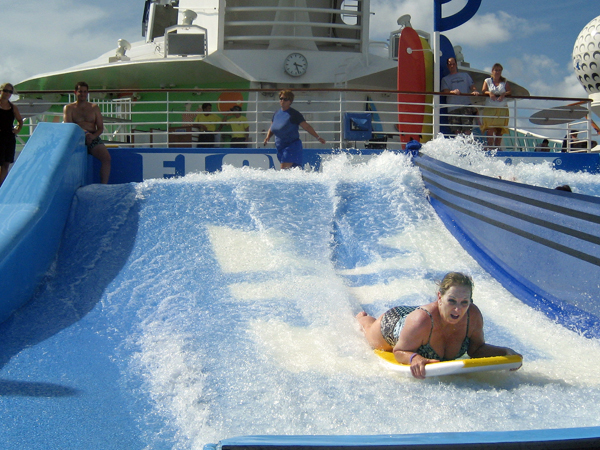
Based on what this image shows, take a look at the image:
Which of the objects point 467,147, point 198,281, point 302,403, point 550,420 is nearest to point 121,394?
point 302,403

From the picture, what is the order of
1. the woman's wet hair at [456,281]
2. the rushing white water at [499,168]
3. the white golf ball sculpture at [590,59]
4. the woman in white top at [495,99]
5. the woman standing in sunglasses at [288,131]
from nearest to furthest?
the woman's wet hair at [456,281] < the rushing white water at [499,168] < the woman standing in sunglasses at [288,131] < the woman in white top at [495,99] < the white golf ball sculpture at [590,59]

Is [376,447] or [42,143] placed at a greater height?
[42,143]

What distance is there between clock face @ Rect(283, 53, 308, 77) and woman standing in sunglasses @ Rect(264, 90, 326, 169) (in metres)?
3.44

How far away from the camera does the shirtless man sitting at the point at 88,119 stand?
6898 millimetres

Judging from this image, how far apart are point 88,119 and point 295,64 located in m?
5.10

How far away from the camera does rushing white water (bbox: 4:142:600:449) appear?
8.59 feet

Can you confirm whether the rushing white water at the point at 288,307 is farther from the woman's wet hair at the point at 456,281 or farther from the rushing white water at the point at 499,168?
the rushing white water at the point at 499,168

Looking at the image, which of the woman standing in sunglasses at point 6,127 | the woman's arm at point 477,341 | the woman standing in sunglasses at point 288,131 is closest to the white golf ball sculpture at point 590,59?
the woman standing in sunglasses at point 288,131

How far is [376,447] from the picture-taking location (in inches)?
69.4

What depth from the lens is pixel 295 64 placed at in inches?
429

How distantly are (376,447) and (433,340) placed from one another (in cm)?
138

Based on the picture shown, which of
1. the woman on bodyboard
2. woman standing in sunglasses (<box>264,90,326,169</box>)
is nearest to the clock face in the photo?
woman standing in sunglasses (<box>264,90,326,169</box>)

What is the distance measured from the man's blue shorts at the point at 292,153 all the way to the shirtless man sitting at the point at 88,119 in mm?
2402

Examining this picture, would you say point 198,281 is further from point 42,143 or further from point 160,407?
point 42,143
